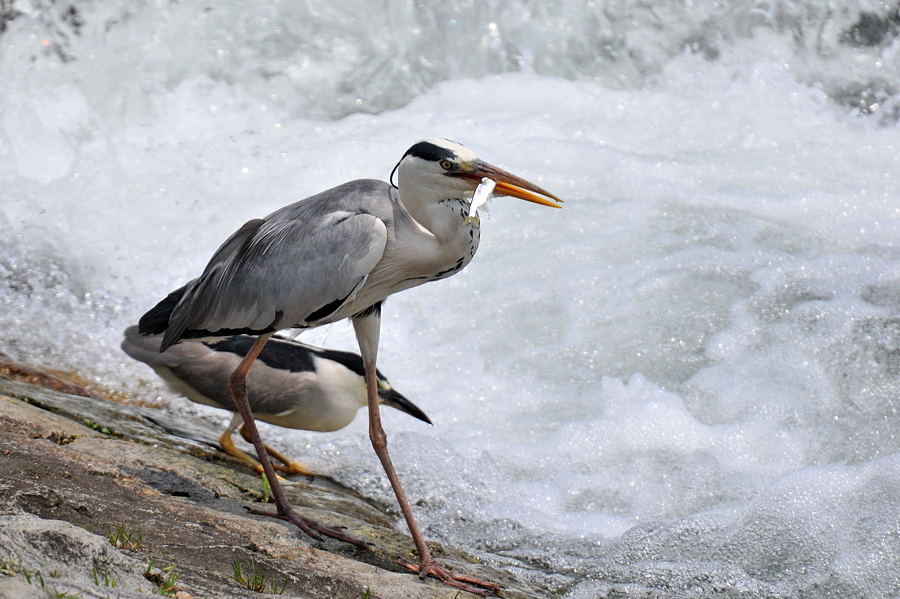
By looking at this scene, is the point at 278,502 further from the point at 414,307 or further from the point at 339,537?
the point at 414,307

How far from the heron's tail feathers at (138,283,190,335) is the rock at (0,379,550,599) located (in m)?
0.47

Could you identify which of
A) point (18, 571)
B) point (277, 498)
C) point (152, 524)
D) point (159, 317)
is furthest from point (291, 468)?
point (18, 571)

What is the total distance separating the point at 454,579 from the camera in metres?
4.05

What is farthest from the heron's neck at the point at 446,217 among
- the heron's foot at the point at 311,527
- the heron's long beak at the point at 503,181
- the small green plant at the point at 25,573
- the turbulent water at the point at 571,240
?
the small green plant at the point at 25,573

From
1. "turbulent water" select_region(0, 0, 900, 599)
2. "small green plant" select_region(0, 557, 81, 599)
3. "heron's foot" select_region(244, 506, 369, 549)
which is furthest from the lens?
"turbulent water" select_region(0, 0, 900, 599)

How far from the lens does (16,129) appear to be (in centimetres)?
993

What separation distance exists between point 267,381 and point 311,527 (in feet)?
4.91

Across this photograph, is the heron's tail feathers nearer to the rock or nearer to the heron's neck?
the rock

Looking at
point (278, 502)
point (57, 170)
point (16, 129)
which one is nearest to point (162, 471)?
point (278, 502)

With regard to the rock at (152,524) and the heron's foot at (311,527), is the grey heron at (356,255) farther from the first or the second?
the rock at (152,524)

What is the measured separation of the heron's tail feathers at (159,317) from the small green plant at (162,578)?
7.07 feet

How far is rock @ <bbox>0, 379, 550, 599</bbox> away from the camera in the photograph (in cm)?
282

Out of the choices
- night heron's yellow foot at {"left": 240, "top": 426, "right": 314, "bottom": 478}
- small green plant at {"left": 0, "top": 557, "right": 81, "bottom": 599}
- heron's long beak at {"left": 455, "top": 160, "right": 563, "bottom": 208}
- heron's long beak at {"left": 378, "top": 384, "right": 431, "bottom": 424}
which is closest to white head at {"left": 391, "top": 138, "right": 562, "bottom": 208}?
heron's long beak at {"left": 455, "top": 160, "right": 563, "bottom": 208}

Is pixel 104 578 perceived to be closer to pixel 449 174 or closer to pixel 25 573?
pixel 25 573
